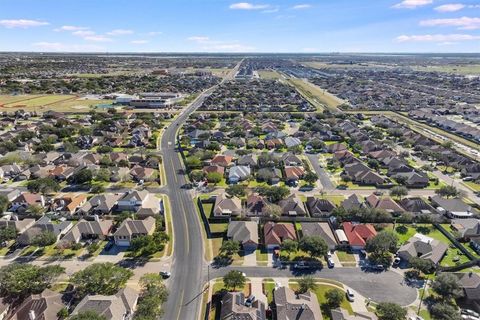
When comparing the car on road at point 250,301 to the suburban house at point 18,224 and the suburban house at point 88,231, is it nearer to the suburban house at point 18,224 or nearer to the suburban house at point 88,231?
the suburban house at point 88,231

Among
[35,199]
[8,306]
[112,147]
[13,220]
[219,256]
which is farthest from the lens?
[112,147]

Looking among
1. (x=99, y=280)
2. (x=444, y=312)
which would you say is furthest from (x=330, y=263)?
(x=99, y=280)

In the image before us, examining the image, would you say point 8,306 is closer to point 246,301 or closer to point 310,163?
point 246,301

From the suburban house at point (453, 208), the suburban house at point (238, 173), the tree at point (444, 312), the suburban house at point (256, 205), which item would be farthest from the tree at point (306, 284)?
the suburban house at point (238, 173)

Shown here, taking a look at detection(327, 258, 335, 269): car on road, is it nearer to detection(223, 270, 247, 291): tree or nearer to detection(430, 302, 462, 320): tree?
detection(430, 302, 462, 320): tree

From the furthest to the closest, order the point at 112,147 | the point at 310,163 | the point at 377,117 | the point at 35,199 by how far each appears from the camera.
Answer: the point at 377,117, the point at 112,147, the point at 310,163, the point at 35,199

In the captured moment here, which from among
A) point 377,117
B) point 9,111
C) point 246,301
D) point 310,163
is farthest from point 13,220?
point 377,117

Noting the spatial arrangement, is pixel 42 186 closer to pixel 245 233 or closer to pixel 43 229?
pixel 43 229
